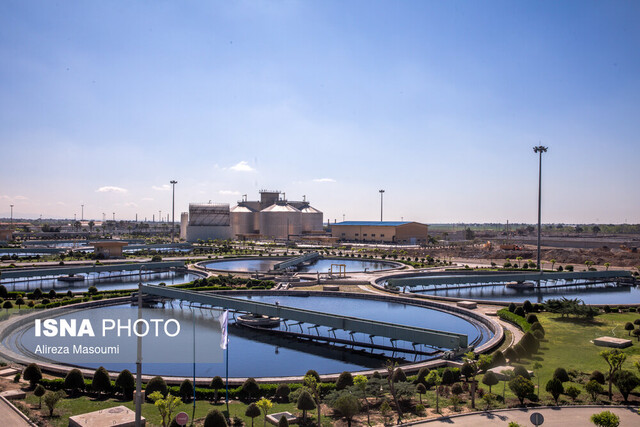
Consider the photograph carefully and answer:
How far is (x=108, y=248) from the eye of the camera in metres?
73.7

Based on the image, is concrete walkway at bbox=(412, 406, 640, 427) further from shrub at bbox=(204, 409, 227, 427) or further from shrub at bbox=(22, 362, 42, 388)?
shrub at bbox=(22, 362, 42, 388)

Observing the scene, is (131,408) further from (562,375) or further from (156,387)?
(562,375)

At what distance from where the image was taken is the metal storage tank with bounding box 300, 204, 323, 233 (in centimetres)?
13338

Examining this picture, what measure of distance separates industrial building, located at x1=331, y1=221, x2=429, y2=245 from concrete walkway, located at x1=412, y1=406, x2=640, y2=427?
97.7m

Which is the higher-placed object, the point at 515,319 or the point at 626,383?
the point at 626,383

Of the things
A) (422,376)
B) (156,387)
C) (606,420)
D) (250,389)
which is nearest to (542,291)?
(422,376)

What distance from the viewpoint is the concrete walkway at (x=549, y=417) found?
15.8 m

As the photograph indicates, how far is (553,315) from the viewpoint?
35500mm

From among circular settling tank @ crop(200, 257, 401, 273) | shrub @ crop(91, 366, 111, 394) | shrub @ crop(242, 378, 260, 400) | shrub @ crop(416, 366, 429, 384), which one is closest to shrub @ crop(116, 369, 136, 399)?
shrub @ crop(91, 366, 111, 394)

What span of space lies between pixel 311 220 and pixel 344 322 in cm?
10517

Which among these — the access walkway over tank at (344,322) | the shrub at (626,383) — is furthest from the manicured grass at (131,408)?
the shrub at (626,383)

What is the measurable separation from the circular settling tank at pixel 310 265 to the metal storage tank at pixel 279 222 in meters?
47.1

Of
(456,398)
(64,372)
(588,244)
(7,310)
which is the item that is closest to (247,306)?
(64,372)

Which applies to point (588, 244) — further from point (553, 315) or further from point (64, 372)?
point (64, 372)
